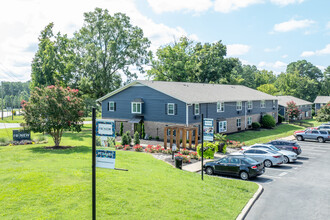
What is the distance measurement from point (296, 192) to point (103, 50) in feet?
146

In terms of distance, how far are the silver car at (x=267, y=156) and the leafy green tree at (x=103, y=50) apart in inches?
1387

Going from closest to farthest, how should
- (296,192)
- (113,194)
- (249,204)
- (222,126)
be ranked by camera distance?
(113,194) < (249,204) < (296,192) < (222,126)

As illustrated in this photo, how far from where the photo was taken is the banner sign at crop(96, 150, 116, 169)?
30.5 ft

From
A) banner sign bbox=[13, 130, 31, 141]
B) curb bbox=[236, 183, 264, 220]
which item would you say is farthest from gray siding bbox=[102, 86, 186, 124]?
curb bbox=[236, 183, 264, 220]

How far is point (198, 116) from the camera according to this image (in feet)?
123

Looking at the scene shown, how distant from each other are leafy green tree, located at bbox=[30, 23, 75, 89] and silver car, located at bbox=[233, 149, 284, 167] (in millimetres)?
40157

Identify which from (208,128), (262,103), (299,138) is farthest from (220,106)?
(208,128)

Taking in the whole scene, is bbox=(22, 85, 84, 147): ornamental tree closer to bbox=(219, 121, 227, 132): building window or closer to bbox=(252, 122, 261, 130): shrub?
bbox=(219, 121, 227, 132): building window

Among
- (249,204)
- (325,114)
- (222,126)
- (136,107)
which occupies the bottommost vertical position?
(249,204)

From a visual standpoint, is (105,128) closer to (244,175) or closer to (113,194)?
(113,194)

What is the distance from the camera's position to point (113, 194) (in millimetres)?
12688

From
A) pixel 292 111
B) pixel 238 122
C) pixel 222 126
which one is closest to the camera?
pixel 222 126

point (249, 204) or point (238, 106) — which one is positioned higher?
point (238, 106)

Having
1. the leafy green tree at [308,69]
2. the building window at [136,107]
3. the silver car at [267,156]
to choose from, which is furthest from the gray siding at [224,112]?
the leafy green tree at [308,69]
